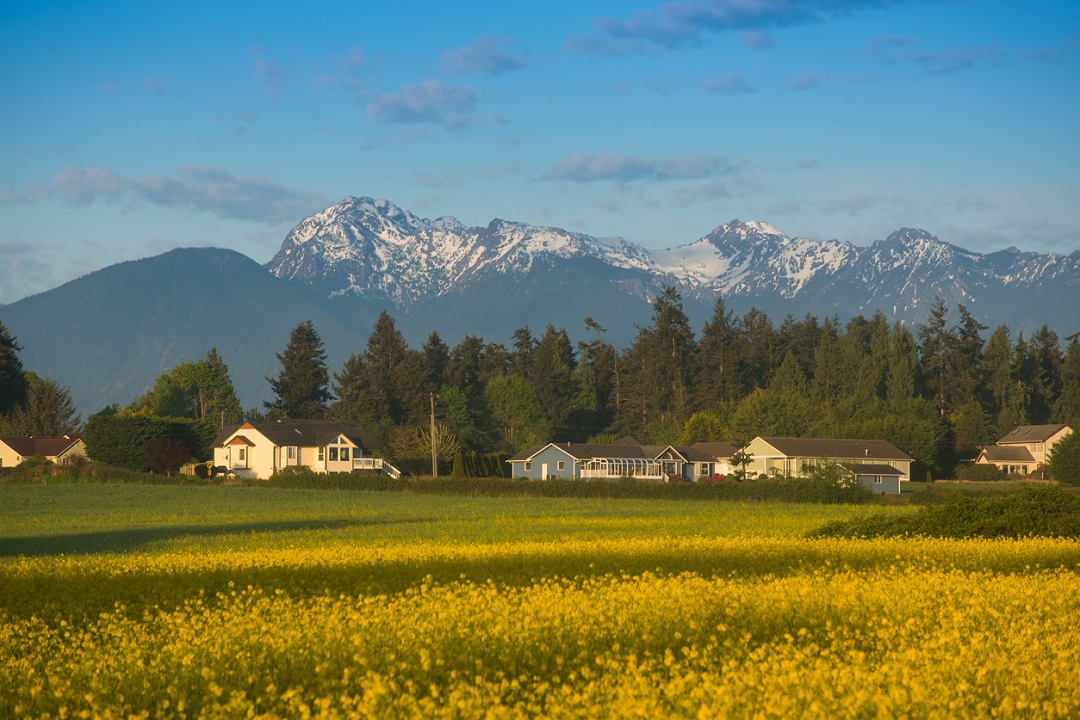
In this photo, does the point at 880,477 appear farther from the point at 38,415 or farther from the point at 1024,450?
the point at 38,415

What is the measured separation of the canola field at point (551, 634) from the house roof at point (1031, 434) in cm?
9805

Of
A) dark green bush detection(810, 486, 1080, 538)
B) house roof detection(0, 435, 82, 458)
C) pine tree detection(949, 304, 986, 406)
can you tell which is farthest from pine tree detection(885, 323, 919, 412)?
dark green bush detection(810, 486, 1080, 538)

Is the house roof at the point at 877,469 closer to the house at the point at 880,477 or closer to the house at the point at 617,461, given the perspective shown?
the house at the point at 880,477

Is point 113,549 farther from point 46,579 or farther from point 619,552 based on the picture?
point 619,552

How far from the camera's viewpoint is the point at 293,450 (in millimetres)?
107125

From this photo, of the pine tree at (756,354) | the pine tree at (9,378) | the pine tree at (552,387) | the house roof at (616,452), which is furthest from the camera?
the pine tree at (552,387)

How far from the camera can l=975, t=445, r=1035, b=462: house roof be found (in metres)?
116

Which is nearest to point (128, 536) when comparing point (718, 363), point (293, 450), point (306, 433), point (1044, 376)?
point (293, 450)

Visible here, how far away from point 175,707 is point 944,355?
131m

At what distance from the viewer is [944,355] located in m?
132

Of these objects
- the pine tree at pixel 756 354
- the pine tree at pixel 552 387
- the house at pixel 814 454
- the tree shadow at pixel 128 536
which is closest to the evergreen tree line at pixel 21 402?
the pine tree at pixel 552 387

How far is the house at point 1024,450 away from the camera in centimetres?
11525

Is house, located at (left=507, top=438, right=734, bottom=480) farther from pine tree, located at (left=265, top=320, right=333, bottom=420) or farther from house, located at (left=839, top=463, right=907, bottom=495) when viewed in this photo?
pine tree, located at (left=265, top=320, right=333, bottom=420)

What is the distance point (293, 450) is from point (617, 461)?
97.5 ft
